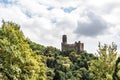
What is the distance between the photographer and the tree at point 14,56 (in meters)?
58.3

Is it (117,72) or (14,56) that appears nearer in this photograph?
(117,72)

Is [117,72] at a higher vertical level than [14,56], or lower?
lower

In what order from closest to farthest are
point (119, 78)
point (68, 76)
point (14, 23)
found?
point (119, 78), point (14, 23), point (68, 76)

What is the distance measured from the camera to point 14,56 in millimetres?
58719

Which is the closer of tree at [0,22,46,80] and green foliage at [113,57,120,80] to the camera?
green foliage at [113,57,120,80]

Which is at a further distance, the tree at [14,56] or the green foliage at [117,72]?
the tree at [14,56]

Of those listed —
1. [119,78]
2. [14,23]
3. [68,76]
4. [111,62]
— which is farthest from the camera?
[68,76]

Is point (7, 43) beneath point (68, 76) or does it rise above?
beneath

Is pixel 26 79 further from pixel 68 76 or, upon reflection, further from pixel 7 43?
pixel 68 76

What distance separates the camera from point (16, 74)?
194 feet

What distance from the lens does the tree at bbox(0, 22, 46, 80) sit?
191ft

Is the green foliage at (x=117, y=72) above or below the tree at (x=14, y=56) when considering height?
below

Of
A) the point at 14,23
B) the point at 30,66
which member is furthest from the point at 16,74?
the point at 14,23

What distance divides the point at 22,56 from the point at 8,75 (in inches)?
210
